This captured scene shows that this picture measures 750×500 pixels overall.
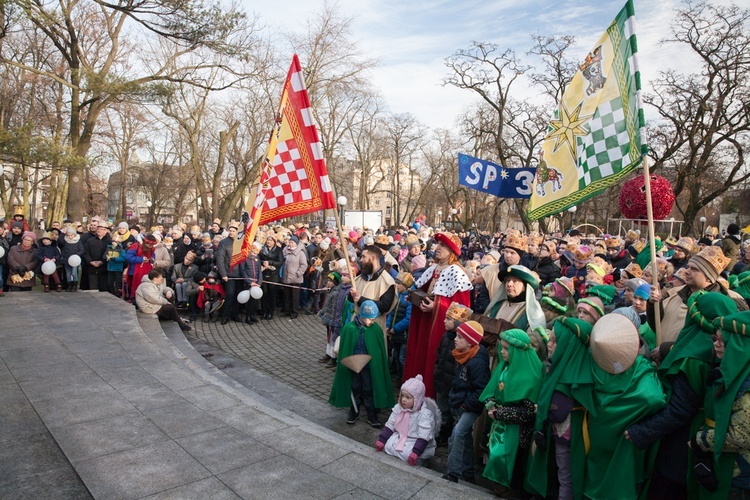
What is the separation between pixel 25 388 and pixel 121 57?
22.8 metres

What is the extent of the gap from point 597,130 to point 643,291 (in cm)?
166

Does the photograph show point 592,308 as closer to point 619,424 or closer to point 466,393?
point 619,424

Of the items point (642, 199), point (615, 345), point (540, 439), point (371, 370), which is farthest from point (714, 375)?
point (642, 199)

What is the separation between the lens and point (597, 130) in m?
4.92

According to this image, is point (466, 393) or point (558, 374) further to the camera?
point (466, 393)

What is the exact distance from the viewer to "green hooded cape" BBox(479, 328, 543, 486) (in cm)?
396

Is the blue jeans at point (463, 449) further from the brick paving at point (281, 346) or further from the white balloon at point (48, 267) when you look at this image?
the white balloon at point (48, 267)

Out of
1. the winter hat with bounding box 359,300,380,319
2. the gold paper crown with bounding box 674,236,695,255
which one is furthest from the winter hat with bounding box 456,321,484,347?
the gold paper crown with bounding box 674,236,695,255

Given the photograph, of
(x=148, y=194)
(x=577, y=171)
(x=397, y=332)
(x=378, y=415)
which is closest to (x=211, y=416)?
(x=378, y=415)

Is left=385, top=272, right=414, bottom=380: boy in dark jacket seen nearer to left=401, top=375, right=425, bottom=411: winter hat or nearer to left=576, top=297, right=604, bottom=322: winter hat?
left=401, top=375, right=425, bottom=411: winter hat

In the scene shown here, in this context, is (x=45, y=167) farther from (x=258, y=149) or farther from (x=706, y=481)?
(x=258, y=149)

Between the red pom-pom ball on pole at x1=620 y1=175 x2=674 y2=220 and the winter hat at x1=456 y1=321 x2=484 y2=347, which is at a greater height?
the red pom-pom ball on pole at x1=620 y1=175 x2=674 y2=220

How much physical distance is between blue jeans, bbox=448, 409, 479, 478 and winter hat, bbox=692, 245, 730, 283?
Result: 227 cm

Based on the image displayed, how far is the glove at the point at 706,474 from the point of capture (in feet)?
10.1
